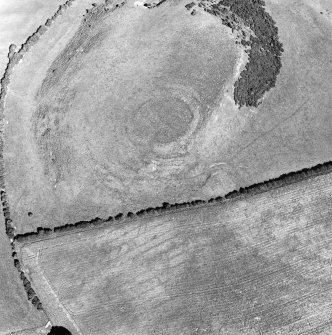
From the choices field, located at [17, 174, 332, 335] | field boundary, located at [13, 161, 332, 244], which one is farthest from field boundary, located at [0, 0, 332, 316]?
field, located at [17, 174, 332, 335]

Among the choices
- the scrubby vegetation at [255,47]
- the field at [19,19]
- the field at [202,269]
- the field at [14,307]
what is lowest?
the field at [202,269]

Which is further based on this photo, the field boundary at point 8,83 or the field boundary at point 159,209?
the field boundary at point 159,209

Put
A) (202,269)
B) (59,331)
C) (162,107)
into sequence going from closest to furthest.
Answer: (59,331), (202,269), (162,107)

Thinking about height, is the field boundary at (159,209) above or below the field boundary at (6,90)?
below

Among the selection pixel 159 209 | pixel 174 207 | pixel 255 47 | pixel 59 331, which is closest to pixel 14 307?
pixel 59 331

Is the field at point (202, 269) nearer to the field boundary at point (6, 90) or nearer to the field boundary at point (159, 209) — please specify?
the field boundary at point (159, 209)

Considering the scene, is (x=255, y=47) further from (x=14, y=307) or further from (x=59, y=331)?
(x=14, y=307)

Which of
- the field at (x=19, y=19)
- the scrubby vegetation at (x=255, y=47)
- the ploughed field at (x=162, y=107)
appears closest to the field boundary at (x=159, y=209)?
the ploughed field at (x=162, y=107)
